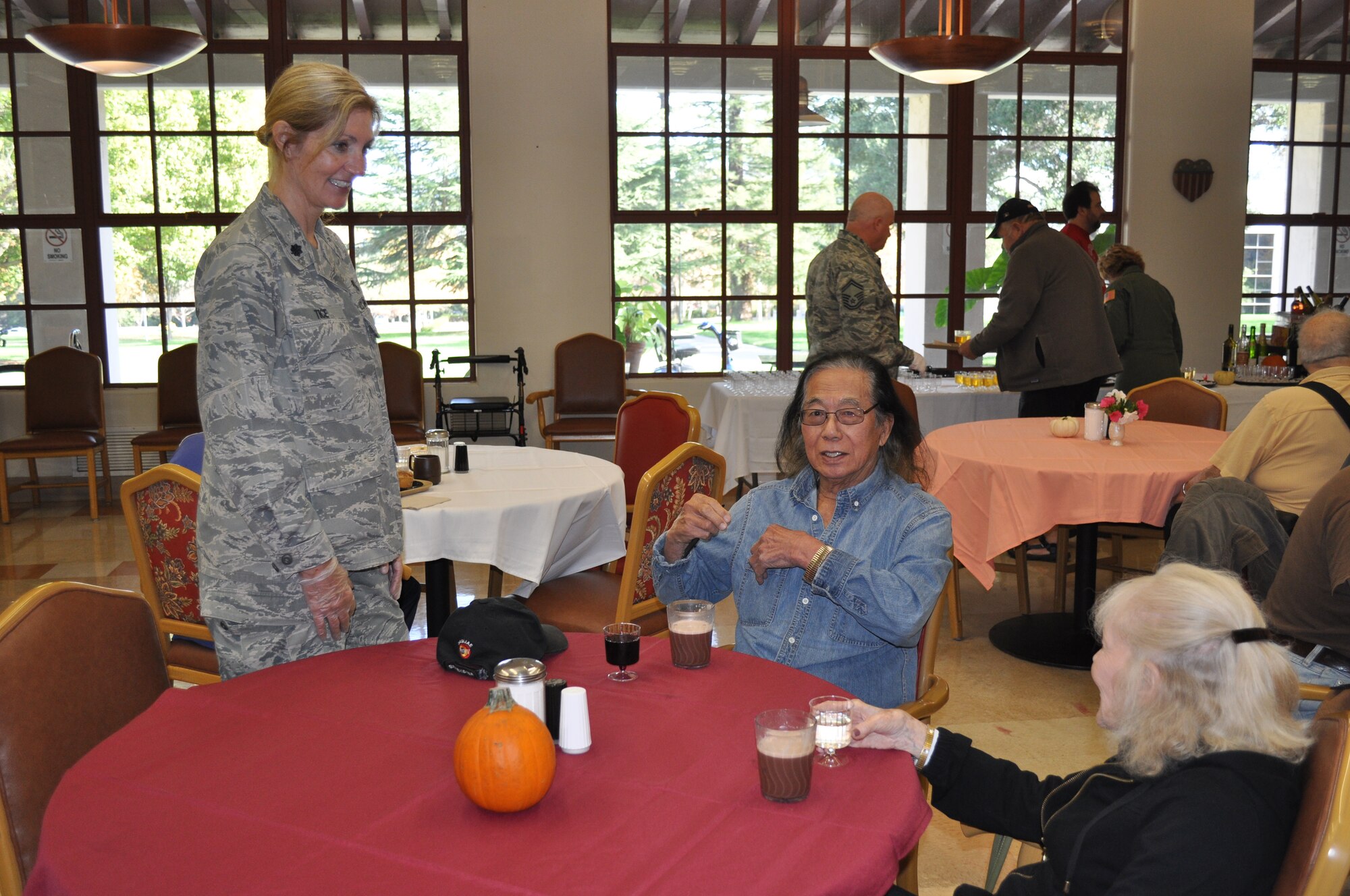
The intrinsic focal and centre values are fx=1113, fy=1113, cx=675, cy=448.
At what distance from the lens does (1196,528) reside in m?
3.11

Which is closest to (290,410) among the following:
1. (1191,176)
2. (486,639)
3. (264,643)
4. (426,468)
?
(264,643)

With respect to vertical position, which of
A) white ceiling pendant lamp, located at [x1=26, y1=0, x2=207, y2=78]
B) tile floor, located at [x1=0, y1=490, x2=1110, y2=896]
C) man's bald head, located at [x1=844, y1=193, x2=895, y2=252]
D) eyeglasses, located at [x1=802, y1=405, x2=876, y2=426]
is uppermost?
white ceiling pendant lamp, located at [x1=26, y1=0, x2=207, y2=78]

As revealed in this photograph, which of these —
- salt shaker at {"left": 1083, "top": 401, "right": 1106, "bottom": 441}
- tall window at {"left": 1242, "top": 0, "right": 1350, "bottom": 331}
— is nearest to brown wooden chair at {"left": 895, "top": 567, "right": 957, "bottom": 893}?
salt shaker at {"left": 1083, "top": 401, "right": 1106, "bottom": 441}

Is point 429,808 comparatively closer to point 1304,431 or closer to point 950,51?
point 1304,431

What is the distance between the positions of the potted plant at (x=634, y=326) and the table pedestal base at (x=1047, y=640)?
395 centimetres

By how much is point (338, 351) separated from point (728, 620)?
9.85 ft

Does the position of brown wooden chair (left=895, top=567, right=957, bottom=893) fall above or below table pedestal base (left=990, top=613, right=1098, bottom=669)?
above

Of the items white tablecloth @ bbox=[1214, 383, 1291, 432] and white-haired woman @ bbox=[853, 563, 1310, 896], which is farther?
white tablecloth @ bbox=[1214, 383, 1291, 432]

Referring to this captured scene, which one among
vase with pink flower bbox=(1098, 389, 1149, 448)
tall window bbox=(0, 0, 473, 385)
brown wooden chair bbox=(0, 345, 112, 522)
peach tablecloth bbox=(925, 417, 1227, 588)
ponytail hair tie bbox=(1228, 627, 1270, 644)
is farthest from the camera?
tall window bbox=(0, 0, 473, 385)

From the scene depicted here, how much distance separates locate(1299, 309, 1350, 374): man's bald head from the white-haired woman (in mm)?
2301

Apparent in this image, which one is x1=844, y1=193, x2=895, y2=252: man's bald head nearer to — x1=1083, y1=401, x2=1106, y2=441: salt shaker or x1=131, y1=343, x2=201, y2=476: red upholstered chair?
x1=1083, y1=401, x2=1106, y2=441: salt shaker

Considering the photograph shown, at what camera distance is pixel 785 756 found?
138 cm

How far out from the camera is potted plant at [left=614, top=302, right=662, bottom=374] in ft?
26.0

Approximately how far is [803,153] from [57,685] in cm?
688
